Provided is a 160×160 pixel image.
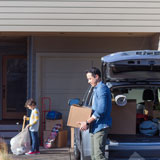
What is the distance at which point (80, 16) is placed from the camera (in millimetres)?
8961

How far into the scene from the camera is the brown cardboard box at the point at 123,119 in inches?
237

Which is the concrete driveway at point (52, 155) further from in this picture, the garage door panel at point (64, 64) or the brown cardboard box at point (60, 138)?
the garage door panel at point (64, 64)

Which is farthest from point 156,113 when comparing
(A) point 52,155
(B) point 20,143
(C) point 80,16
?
(C) point 80,16

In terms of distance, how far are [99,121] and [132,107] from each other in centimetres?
95

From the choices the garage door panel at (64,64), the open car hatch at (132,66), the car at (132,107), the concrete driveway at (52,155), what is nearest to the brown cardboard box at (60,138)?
the concrete driveway at (52,155)

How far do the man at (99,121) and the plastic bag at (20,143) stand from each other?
312 centimetres

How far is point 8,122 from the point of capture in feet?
37.2

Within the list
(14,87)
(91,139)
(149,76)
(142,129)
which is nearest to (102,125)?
(91,139)

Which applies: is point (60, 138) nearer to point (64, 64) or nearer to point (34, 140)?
point (34, 140)

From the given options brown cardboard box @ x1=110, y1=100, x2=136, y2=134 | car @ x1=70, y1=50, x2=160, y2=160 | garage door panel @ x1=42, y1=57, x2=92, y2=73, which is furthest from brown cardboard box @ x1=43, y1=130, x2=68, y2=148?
brown cardboard box @ x1=110, y1=100, x2=136, y2=134

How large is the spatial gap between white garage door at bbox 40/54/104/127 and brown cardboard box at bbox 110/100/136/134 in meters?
4.44

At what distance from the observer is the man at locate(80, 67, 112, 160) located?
5203 millimetres

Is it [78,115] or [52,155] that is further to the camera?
[52,155]

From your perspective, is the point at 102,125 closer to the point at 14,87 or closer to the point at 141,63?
the point at 141,63
